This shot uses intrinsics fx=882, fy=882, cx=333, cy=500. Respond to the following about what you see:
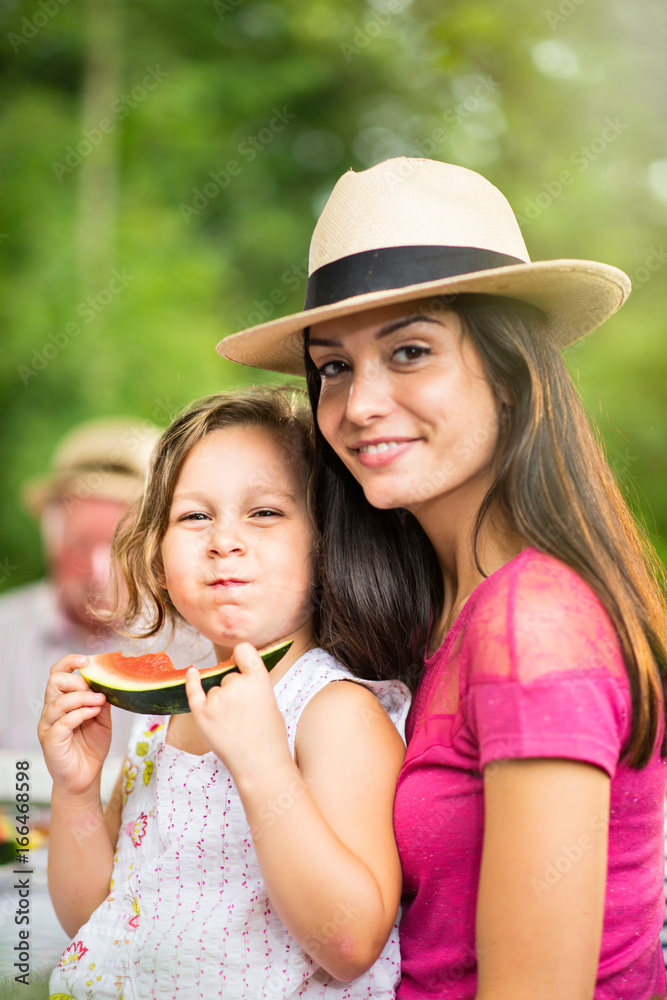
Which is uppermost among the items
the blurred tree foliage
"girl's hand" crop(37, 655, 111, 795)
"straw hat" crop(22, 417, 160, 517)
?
the blurred tree foliage

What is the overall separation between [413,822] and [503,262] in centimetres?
123

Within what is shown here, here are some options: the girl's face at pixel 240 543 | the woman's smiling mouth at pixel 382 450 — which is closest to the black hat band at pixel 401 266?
the woman's smiling mouth at pixel 382 450

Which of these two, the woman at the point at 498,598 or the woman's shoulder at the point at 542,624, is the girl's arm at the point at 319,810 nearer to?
the woman at the point at 498,598

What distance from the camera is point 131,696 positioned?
2.00 metres

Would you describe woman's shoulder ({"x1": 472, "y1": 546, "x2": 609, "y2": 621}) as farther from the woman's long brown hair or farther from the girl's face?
the girl's face

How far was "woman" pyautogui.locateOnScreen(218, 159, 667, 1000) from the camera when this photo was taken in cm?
152

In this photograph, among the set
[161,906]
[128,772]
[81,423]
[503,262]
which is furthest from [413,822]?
[81,423]

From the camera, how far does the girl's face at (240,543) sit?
83.6 inches

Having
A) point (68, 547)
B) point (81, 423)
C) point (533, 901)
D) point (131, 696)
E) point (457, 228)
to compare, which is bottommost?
point (533, 901)

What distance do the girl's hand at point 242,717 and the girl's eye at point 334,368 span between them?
702 mm

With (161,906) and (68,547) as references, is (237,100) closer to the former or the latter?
(68,547)

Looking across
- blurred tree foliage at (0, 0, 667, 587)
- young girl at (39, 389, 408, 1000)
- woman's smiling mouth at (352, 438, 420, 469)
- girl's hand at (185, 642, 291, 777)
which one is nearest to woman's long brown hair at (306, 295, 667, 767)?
young girl at (39, 389, 408, 1000)

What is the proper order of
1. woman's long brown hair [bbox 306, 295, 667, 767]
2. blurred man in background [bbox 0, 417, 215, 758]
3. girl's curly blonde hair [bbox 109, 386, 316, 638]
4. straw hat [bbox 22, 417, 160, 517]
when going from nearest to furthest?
woman's long brown hair [bbox 306, 295, 667, 767]
girl's curly blonde hair [bbox 109, 386, 316, 638]
blurred man in background [bbox 0, 417, 215, 758]
straw hat [bbox 22, 417, 160, 517]

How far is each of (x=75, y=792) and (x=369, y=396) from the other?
127 cm
